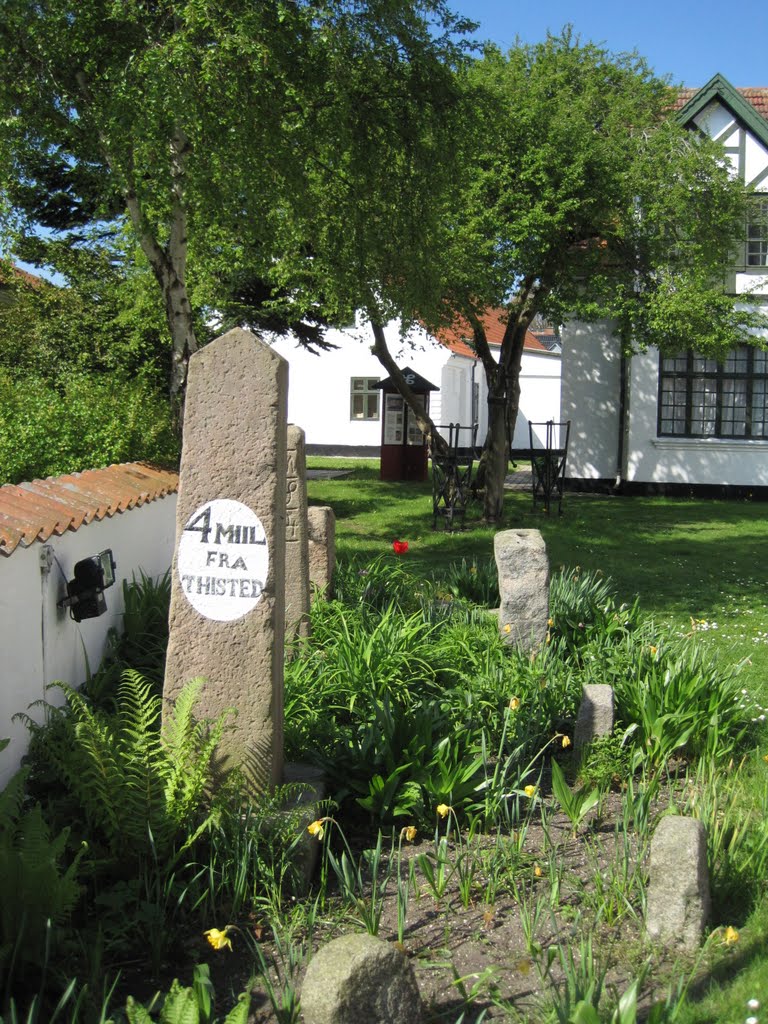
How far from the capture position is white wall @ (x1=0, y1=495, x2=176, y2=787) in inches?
178

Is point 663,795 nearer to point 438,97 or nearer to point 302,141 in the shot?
point 302,141

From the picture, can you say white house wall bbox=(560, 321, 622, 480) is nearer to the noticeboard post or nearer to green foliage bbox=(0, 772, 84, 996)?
the noticeboard post

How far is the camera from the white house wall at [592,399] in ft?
78.5

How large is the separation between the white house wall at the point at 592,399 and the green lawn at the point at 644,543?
1433 millimetres

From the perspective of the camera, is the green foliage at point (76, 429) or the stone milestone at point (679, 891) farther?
the green foliage at point (76, 429)

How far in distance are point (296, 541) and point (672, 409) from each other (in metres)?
18.3

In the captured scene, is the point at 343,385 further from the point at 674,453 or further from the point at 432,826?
the point at 432,826

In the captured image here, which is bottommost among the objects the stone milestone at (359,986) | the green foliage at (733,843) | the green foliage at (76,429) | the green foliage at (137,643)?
the green foliage at (733,843)

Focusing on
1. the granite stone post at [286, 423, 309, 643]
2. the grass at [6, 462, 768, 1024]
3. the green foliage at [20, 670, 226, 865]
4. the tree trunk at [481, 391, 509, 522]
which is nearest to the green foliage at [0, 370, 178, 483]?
the grass at [6, 462, 768, 1024]

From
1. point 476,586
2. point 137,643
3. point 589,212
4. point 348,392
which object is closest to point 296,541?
point 137,643

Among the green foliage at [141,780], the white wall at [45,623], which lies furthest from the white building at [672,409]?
the green foliage at [141,780]

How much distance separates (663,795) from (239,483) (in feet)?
8.24

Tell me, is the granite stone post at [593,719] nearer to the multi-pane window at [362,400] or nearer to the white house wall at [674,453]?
the white house wall at [674,453]

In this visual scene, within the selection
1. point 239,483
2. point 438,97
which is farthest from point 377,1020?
point 438,97
